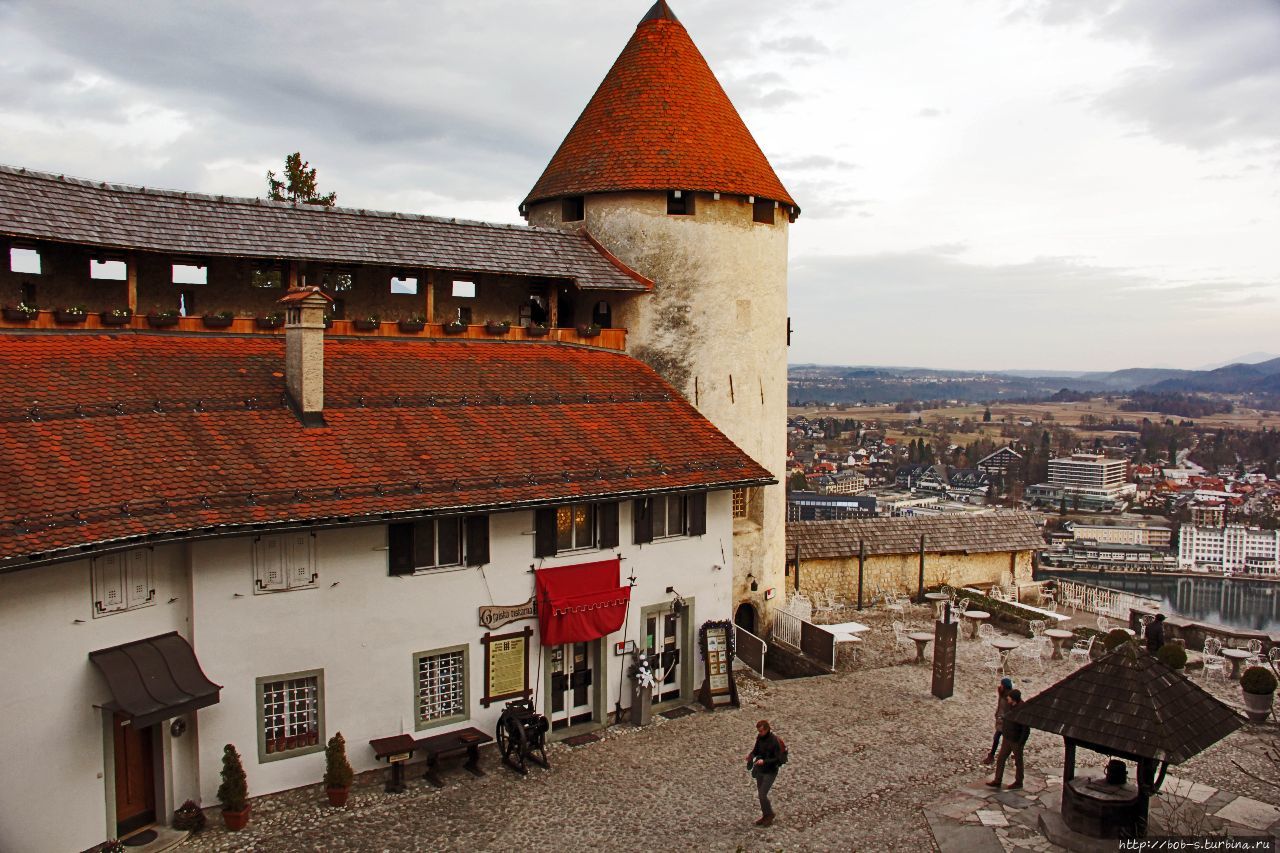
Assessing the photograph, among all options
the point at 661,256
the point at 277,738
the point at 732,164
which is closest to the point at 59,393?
the point at 277,738

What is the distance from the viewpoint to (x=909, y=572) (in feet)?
102

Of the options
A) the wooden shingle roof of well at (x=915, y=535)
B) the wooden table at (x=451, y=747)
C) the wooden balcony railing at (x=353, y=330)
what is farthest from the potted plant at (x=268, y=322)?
the wooden shingle roof of well at (x=915, y=535)

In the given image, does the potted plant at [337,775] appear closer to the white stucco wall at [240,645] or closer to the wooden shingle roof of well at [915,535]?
the white stucco wall at [240,645]

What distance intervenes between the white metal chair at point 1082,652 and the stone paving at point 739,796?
185 inches

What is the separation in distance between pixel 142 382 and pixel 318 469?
3446 millimetres

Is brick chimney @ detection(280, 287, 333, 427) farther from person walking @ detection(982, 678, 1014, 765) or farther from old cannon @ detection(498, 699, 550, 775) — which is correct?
person walking @ detection(982, 678, 1014, 765)

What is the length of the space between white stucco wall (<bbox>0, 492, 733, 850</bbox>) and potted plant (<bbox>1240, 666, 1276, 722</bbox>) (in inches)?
462

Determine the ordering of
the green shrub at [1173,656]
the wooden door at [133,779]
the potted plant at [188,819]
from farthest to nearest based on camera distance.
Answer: the green shrub at [1173,656] → the potted plant at [188,819] → the wooden door at [133,779]

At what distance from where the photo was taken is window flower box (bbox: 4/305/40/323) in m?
16.6

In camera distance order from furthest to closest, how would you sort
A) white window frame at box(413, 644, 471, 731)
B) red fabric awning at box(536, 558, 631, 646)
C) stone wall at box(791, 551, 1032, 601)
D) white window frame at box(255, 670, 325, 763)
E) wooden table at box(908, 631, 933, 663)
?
stone wall at box(791, 551, 1032, 601), wooden table at box(908, 631, 933, 663), red fabric awning at box(536, 558, 631, 646), white window frame at box(413, 644, 471, 731), white window frame at box(255, 670, 325, 763)

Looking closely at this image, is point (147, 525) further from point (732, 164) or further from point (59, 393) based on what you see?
point (732, 164)

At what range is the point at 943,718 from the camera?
20.0 metres

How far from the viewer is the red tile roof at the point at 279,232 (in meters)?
17.9

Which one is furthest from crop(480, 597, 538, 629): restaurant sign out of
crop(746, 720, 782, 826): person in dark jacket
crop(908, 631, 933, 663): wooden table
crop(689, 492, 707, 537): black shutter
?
crop(908, 631, 933, 663): wooden table
